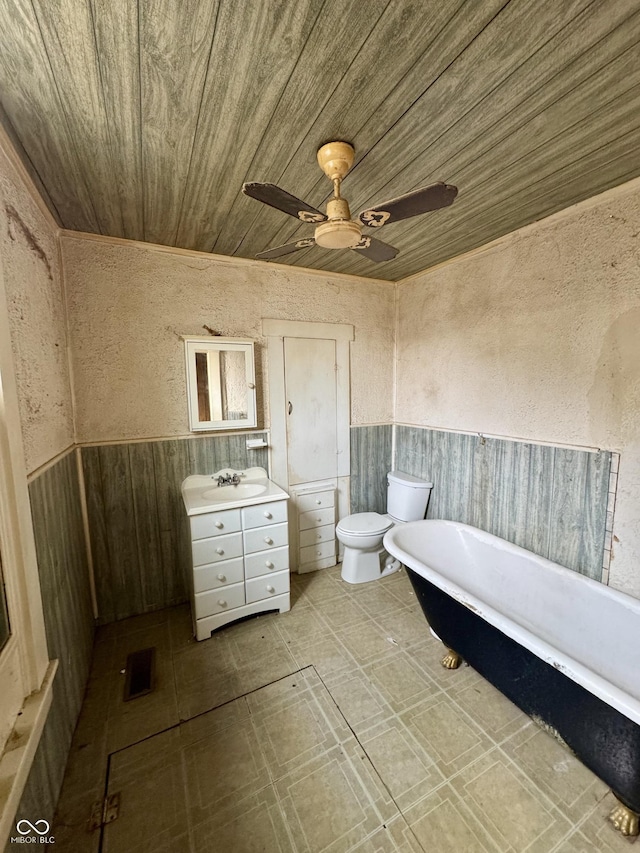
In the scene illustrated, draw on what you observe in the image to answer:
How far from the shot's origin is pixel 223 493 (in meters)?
2.18

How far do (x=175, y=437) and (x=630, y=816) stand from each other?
257 cm

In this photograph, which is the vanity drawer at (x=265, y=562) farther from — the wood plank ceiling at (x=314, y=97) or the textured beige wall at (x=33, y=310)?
the wood plank ceiling at (x=314, y=97)

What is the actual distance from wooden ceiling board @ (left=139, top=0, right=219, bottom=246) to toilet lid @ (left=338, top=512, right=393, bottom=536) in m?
2.20

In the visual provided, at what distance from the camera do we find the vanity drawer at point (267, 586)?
2.06 m

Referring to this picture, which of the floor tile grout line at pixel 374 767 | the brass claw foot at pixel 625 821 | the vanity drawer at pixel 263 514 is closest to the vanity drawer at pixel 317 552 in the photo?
the vanity drawer at pixel 263 514

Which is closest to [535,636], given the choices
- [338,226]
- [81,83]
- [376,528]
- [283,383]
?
[376,528]

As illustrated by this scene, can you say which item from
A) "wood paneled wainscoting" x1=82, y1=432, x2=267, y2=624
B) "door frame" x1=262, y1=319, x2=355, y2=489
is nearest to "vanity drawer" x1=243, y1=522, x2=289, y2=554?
"wood paneled wainscoting" x1=82, y1=432, x2=267, y2=624

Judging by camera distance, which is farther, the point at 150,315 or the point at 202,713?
the point at 150,315

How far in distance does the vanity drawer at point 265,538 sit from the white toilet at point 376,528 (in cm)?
52

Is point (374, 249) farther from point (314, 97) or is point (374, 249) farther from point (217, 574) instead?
point (217, 574)

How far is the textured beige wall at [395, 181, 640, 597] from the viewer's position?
61.7 inches

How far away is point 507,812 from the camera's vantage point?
1.14 metres

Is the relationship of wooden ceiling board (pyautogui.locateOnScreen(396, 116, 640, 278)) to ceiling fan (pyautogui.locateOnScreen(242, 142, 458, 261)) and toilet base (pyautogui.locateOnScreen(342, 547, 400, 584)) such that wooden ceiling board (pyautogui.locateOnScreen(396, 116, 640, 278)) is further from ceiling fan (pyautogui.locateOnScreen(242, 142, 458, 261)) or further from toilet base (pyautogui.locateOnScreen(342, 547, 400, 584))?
toilet base (pyautogui.locateOnScreen(342, 547, 400, 584))

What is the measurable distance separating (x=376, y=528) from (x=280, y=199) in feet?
6.77
